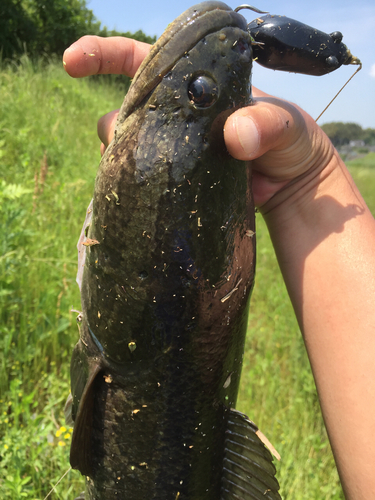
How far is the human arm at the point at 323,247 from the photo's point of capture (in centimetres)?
153

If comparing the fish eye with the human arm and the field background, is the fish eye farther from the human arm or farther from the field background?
the field background

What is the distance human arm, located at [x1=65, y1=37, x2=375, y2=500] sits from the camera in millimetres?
1534

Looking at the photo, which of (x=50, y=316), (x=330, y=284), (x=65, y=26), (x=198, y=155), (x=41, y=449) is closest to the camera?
(x=198, y=155)

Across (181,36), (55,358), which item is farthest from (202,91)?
(55,358)

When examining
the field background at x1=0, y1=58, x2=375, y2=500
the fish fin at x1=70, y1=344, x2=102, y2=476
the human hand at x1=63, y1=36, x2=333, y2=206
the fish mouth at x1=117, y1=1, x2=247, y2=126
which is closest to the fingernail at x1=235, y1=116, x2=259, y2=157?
the human hand at x1=63, y1=36, x2=333, y2=206

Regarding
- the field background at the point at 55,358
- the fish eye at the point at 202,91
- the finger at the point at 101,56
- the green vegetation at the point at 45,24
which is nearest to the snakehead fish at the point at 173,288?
the fish eye at the point at 202,91

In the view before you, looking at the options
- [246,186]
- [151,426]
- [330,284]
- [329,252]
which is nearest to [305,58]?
[246,186]

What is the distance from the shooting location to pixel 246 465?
59.8 inches

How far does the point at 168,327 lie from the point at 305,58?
1138 mm

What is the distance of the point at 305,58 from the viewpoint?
141cm

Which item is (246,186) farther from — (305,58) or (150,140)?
(305,58)

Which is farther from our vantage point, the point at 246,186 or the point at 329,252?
the point at 329,252

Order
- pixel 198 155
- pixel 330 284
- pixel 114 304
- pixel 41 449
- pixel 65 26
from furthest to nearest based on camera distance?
pixel 65 26
pixel 41 449
pixel 330 284
pixel 114 304
pixel 198 155

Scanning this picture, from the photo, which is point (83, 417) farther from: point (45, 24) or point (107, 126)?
point (45, 24)
